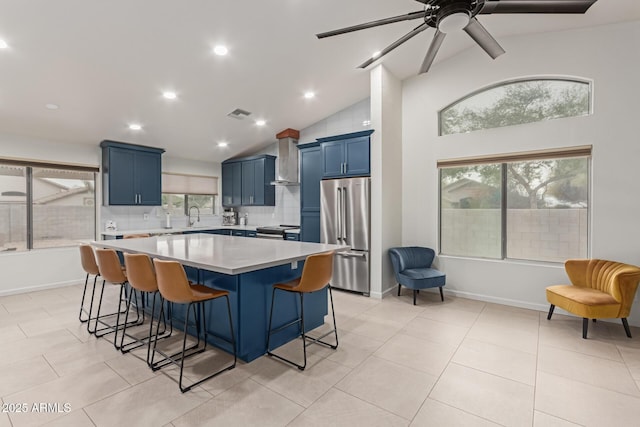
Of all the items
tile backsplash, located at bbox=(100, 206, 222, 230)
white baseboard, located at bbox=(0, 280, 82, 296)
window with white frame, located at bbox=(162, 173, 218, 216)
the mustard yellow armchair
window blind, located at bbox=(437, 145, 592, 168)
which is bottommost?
white baseboard, located at bbox=(0, 280, 82, 296)

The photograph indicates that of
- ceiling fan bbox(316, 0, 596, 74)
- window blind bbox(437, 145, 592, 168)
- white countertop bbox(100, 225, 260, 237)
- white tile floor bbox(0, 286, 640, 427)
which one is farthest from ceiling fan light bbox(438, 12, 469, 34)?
white countertop bbox(100, 225, 260, 237)

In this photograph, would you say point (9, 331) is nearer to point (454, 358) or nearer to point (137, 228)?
point (137, 228)

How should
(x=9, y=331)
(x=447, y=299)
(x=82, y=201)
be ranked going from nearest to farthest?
(x=9, y=331)
(x=447, y=299)
(x=82, y=201)

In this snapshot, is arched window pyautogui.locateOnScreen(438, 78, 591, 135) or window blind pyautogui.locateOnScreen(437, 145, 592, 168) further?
arched window pyautogui.locateOnScreen(438, 78, 591, 135)

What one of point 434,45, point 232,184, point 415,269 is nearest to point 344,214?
point 415,269

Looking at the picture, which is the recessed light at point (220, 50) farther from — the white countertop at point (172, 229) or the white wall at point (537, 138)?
the white countertop at point (172, 229)

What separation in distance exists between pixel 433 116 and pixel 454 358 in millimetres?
3440

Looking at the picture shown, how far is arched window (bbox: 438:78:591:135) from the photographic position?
3.77 m

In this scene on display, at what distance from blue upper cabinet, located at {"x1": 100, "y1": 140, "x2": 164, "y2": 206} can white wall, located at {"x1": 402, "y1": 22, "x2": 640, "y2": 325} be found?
15.1 feet

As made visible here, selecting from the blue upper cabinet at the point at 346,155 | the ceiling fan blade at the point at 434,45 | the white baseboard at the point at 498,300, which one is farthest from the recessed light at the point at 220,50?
the white baseboard at the point at 498,300

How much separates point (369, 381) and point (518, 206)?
3.26 metres

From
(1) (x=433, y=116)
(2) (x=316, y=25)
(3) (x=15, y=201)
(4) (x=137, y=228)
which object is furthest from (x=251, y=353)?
(3) (x=15, y=201)

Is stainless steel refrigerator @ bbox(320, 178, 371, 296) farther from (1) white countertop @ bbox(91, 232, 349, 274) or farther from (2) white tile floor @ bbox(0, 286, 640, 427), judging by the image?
(1) white countertop @ bbox(91, 232, 349, 274)

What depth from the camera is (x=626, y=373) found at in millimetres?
2438
